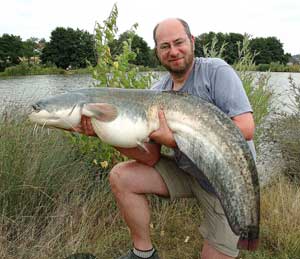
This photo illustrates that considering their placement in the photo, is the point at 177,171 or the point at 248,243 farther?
the point at 177,171

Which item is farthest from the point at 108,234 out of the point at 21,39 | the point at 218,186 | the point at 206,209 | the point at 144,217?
the point at 21,39

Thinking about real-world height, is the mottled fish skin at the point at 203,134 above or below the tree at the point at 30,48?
above

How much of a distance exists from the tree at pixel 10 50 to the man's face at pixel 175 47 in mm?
45720

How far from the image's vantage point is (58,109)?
2410 millimetres

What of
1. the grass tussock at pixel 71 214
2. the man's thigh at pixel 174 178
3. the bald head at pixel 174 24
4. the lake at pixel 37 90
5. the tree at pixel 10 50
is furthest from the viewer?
the tree at pixel 10 50

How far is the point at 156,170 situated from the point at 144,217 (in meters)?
0.37

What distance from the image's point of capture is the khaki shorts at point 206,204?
284 centimetres

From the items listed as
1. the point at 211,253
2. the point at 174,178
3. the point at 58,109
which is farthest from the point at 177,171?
the point at 58,109

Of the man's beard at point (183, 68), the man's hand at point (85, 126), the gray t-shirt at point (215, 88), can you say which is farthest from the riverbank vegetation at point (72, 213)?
the man's beard at point (183, 68)

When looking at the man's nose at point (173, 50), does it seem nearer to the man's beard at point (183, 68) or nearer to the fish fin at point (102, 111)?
the man's beard at point (183, 68)

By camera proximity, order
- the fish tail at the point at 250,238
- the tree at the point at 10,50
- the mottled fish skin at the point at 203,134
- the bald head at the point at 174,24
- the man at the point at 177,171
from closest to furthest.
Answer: the mottled fish skin at the point at 203,134 → the fish tail at the point at 250,238 → the man at the point at 177,171 → the bald head at the point at 174,24 → the tree at the point at 10,50

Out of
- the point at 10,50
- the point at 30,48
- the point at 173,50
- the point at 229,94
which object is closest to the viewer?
the point at 229,94

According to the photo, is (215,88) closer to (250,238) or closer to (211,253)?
(250,238)

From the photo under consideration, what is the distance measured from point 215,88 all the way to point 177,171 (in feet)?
2.48
